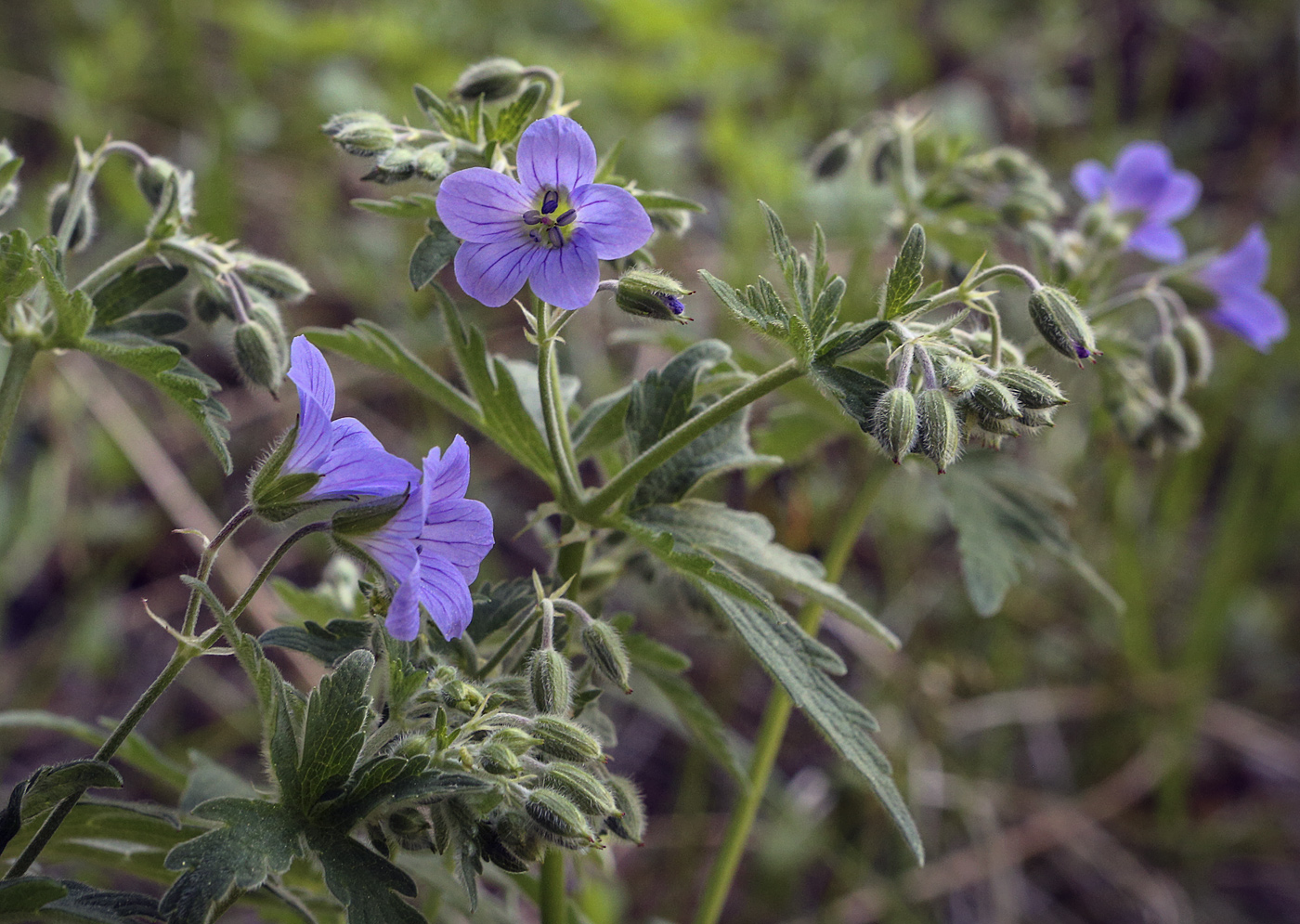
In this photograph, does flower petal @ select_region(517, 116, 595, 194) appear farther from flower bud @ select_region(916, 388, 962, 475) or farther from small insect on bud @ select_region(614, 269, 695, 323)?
flower bud @ select_region(916, 388, 962, 475)

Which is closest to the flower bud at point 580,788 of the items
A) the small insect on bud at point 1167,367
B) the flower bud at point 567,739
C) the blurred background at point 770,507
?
the flower bud at point 567,739

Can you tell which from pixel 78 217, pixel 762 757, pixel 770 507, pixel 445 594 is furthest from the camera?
pixel 770 507

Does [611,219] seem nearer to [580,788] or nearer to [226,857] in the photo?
[580,788]

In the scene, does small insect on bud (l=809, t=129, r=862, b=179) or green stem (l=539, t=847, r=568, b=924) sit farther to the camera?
small insect on bud (l=809, t=129, r=862, b=179)

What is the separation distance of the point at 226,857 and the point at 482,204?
890 mm

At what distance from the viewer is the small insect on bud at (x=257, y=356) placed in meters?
1.81

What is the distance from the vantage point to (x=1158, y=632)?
4.23 metres

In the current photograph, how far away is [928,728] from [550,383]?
248cm

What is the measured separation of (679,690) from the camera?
1818 millimetres

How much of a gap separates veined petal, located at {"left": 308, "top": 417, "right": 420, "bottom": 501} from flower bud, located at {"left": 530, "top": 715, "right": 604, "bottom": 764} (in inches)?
14.2

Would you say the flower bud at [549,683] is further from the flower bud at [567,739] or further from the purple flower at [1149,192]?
the purple flower at [1149,192]

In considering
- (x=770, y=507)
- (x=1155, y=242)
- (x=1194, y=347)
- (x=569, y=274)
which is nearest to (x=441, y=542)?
(x=569, y=274)

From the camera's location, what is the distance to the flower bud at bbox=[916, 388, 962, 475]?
149 centimetres

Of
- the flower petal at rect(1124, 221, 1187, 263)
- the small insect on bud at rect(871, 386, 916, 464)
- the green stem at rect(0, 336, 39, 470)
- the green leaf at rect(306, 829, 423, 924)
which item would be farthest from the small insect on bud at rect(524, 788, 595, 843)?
the flower petal at rect(1124, 221, 1187, 263)
